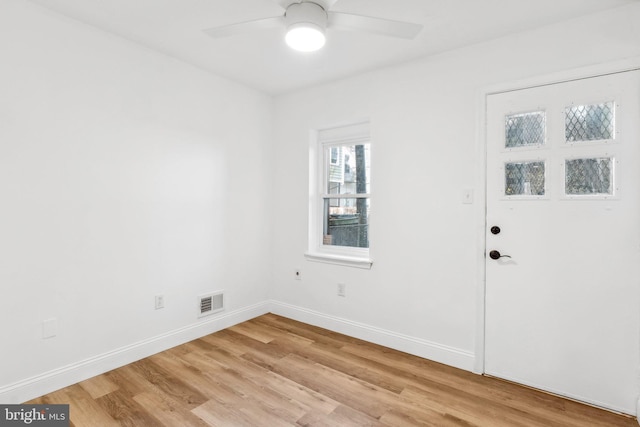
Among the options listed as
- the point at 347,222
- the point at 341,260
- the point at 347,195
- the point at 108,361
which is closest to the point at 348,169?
the point at 347,195

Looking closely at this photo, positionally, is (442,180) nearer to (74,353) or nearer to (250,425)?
(250,425)

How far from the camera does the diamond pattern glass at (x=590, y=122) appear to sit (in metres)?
2.09

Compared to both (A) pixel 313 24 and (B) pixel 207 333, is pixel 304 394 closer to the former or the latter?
(B) pixel 207 333

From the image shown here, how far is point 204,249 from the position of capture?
317cm

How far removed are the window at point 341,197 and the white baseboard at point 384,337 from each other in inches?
24.5

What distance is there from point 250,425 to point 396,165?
2311mm

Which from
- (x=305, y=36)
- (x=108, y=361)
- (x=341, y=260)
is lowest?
(x=108, y=361)

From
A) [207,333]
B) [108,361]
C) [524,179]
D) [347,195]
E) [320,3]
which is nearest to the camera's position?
[320,3]

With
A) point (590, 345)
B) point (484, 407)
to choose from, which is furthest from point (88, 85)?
point (590, 345)

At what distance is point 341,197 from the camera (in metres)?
3.53

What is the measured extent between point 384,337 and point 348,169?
69.8 inches

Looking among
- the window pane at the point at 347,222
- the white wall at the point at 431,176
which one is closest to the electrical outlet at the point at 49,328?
the white wall at the point at 431,176

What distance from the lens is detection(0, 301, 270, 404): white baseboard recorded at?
2.06m

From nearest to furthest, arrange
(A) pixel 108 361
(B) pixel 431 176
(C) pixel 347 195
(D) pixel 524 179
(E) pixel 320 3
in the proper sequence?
1. (E) pixel 320 3
2. (D) pixel 524 179
3. (A) pixel 108 361
4. (B) pixel 431 176
5. (C) pixel 347 195
